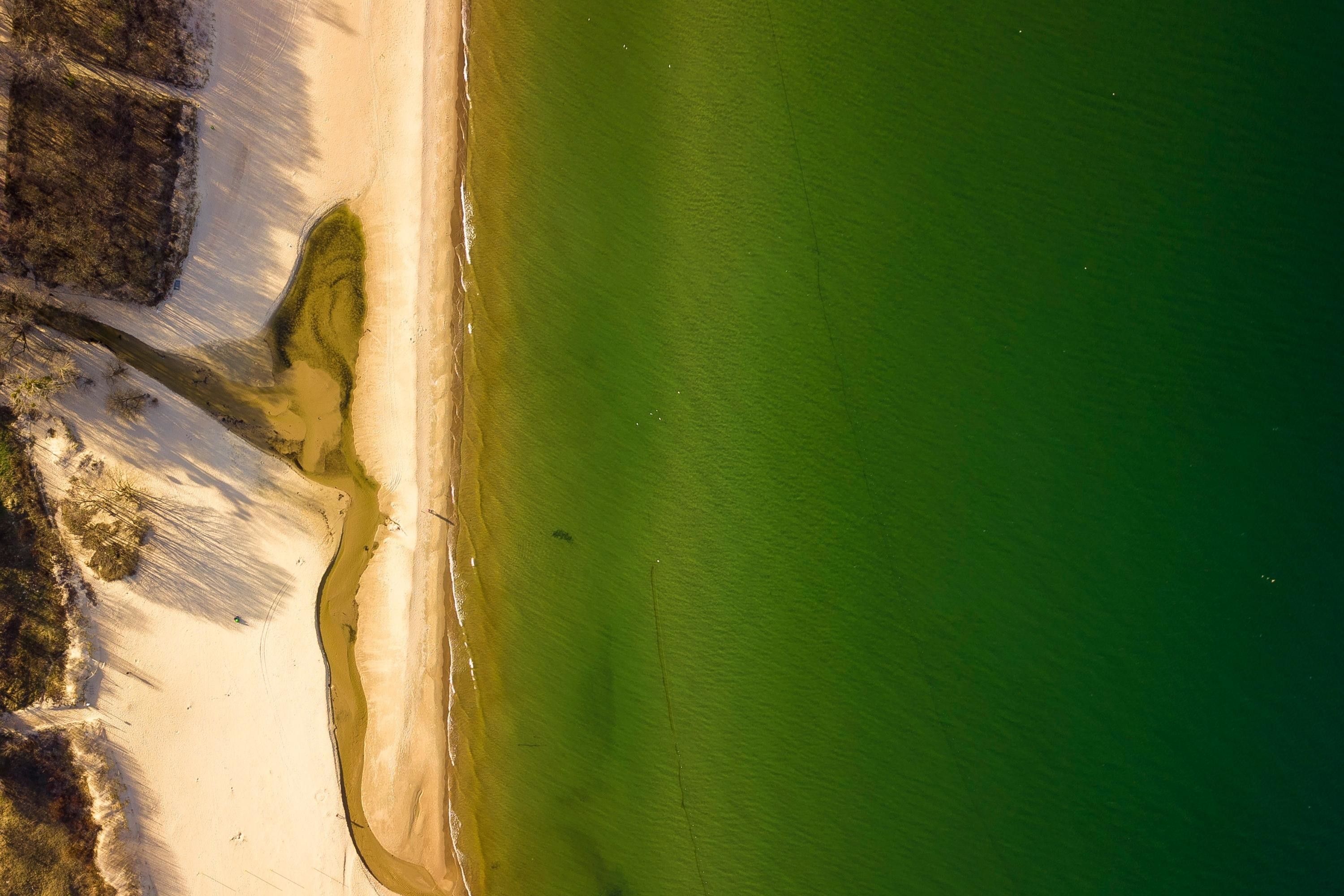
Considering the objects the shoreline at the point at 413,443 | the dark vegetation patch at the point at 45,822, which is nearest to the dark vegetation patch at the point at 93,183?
the shoreline at the point at 413,443

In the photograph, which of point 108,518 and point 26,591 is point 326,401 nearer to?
point 108,518

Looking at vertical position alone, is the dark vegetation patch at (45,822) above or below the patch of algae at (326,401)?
below

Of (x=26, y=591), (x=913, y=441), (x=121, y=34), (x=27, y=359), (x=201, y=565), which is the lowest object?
(x=26, y=591)

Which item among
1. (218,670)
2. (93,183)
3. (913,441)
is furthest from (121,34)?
(913,441)

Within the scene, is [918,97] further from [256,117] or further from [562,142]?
[256,117]

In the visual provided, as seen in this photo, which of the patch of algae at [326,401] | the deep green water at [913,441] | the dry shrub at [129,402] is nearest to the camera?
the deep green water at [913,441]

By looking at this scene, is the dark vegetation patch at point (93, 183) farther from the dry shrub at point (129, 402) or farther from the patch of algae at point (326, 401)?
the dry shrub at point (129, 402)
